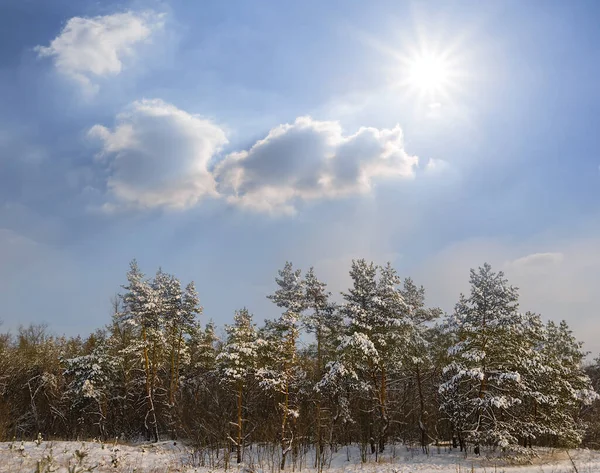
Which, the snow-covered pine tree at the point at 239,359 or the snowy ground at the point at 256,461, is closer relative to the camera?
the snowy ground at the point at 256,461

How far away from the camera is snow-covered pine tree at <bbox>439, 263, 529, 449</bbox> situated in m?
26.9

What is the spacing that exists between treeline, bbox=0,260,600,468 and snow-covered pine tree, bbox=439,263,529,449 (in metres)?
0.09

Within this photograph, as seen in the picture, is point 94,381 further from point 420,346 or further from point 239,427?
point 420,346

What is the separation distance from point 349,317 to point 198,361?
21148 mm

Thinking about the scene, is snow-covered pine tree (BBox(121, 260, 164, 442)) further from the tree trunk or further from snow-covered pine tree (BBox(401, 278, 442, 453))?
snow-covered pine tree (BBox(401, 278, 442, 453))

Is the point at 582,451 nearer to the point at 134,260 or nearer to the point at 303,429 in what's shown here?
the point at 303,429

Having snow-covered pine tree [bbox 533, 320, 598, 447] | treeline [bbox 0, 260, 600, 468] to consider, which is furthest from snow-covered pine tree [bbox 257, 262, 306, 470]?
snow-covered pine tree [bbox 533, 320, 598, 447]

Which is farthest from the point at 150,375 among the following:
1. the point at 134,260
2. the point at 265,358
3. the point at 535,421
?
the point at 535,421

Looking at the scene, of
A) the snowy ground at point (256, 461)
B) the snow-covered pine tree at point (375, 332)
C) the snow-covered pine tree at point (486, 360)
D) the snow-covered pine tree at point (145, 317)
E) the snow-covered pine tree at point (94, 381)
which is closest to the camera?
the snowy ground at point (256, 461)

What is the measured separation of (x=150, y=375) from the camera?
36.7 metres

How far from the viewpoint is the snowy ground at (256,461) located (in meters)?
22.5

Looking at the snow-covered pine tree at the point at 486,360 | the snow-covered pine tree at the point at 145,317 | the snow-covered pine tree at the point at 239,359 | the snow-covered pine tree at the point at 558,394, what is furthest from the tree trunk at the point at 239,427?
the snow-covered pine tree at the point at 558,394

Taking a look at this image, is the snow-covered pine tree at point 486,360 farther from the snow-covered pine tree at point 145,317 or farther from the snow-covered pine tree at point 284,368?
the snow-covered pine tree at point 145,317

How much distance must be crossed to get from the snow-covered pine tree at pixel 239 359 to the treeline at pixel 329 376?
4.1 inches
